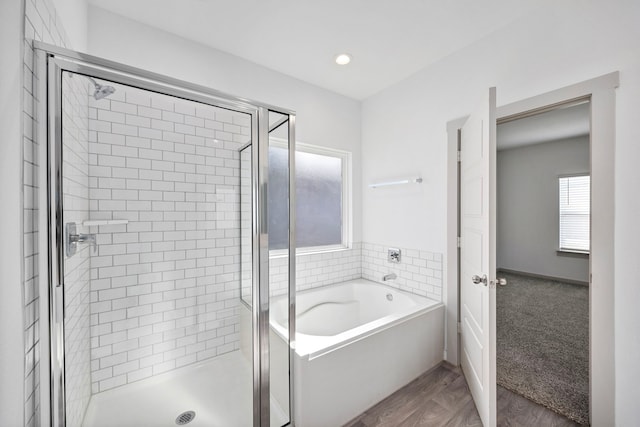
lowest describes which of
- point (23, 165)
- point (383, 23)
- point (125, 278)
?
point (125, 278)

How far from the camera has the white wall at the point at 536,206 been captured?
457 centimetres

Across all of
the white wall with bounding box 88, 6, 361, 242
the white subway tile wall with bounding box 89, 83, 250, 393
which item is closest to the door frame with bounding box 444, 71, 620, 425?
the white wall with bounding box 88, 6, 361, 242

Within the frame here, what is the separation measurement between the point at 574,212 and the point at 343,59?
5.12 m

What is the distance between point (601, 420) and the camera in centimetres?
142

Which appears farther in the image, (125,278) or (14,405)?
(125,278)

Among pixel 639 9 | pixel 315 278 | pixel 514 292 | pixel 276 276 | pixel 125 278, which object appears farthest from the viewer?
pixel 514 292

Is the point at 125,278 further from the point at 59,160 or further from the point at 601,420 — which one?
the point at 601,420

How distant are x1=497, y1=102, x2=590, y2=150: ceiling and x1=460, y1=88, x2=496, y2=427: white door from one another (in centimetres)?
204

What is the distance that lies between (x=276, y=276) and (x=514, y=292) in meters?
4.40

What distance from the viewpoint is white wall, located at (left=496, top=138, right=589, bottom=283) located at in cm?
457

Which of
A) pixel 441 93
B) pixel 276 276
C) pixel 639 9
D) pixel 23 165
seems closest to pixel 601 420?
pixel 276 276

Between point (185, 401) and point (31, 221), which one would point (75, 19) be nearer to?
point (31, 221)

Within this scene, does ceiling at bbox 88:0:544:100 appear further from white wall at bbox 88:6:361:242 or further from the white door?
the white door

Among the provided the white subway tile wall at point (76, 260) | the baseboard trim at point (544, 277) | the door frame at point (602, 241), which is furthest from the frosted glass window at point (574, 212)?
Answer: the white subway tile wall at point (76, 260)
